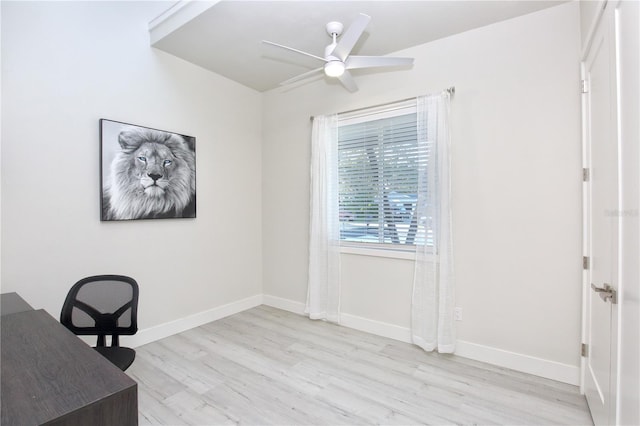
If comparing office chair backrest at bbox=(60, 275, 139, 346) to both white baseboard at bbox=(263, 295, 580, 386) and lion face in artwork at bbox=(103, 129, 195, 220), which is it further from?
white baseboard at bbox=(263, 295, 580, 386)

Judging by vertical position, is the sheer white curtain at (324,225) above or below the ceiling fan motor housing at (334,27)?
below

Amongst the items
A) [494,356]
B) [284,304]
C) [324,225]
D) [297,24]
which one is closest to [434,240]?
[494,356]

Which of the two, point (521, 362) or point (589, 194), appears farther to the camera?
point (521, 362)

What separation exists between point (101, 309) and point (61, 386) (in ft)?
4.05

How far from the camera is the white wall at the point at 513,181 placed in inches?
91.0

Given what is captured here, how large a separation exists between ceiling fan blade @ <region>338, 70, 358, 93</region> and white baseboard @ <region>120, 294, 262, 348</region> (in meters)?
2.89

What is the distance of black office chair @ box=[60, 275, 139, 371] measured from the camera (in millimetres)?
1927

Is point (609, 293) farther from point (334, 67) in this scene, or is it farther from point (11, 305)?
point (11, 305)

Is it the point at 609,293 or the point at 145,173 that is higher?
Result: the point at 145,173

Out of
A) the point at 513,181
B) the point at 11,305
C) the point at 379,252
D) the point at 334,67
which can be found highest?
the point at 334,67

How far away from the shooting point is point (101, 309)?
2.02 m

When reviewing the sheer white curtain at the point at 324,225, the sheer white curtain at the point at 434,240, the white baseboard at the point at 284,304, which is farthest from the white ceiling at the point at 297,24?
the white baseboard at the point at 284,304

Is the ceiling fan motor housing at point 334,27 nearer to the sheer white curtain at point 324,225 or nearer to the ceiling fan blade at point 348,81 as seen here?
the ceiling fan blade at point 348,81

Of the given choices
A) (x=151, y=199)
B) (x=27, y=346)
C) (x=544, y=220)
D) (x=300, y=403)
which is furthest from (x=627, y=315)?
(x=151, y=199)
